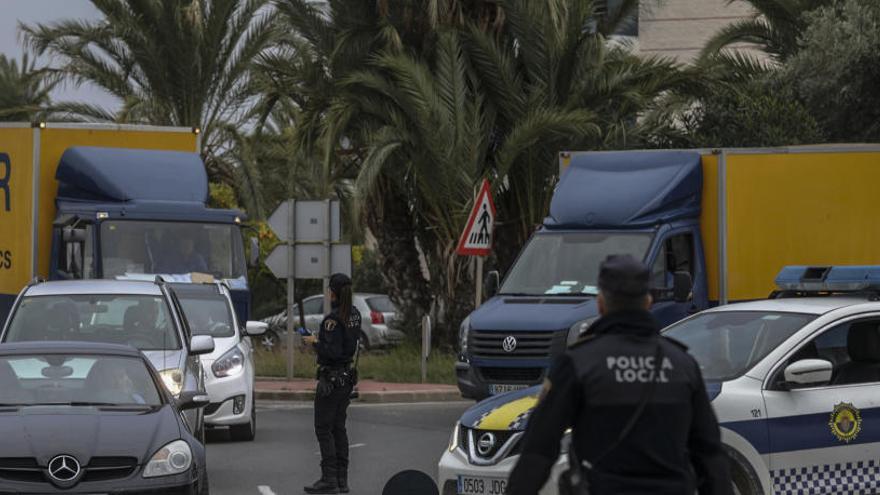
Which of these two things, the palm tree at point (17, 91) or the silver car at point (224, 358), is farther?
the palm tree at point (17, 91)

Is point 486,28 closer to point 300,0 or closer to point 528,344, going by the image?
point 300,0

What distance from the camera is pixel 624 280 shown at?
552 centimetres

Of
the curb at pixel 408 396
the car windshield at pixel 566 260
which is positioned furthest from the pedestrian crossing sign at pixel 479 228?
the car windshield at pixel 566 260

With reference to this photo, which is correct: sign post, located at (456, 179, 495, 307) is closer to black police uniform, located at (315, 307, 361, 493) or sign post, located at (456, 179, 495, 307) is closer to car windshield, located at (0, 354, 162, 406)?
black police uniform, located at (315, 307, 361, 493)

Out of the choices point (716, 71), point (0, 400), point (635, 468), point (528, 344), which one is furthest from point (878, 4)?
point (635, 468)

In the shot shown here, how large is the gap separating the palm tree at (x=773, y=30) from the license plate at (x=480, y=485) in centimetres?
2016

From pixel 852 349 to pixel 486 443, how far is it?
2.43 m

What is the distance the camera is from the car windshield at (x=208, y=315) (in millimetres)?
17375

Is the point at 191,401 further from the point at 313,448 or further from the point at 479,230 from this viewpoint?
the point at 479,230

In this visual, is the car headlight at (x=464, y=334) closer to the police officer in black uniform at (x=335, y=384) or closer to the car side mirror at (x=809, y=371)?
the police officer in black uniform at (x=335, y=384)

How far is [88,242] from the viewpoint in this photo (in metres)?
20.2

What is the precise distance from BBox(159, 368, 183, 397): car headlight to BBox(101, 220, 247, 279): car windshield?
6.69m

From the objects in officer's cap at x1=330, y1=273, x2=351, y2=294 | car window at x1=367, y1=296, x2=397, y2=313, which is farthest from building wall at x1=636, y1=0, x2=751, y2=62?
officer's cap at x1=330, y1=273, x2=351, y2=294

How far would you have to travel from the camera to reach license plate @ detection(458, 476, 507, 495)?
952 cm
